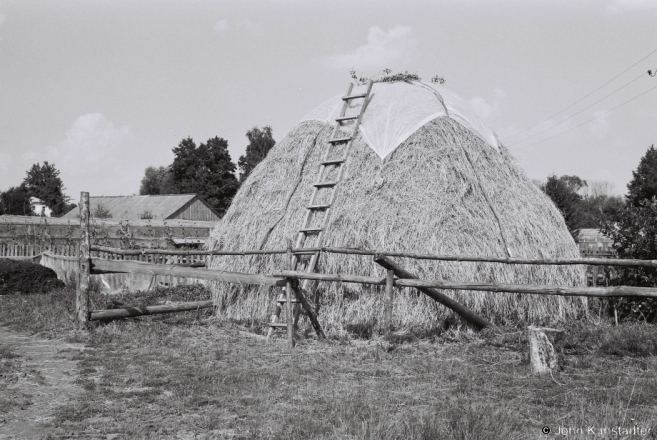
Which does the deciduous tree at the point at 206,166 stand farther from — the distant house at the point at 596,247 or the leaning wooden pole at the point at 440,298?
the leaning wooden pole at the point at 440,298

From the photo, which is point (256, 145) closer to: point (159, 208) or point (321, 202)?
point (159, 208)

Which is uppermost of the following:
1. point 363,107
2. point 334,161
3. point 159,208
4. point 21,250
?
point 159,208

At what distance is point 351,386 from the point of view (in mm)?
6297

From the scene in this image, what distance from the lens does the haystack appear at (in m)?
9.44

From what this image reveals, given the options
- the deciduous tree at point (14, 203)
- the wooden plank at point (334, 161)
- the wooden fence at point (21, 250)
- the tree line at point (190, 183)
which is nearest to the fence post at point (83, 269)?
the wooden plank at point (334, 161)

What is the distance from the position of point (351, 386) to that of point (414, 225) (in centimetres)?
388

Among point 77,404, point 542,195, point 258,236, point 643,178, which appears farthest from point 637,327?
point 643,178

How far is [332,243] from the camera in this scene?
32.4 feet

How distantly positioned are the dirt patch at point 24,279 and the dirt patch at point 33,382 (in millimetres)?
5487

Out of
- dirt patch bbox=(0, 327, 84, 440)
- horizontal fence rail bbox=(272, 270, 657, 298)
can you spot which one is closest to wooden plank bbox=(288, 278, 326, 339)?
horizontal fence rail bbox=(272, 270, 657, 298)

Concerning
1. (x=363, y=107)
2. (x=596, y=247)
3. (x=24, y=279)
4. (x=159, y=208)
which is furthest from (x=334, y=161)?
(x=159, y=208)

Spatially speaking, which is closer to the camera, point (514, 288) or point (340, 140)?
point (514, 288)

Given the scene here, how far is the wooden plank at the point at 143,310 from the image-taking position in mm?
10062

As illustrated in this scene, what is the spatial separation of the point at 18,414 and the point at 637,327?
329 inches
